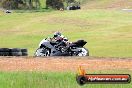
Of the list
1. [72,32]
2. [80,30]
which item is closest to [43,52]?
[72,32]

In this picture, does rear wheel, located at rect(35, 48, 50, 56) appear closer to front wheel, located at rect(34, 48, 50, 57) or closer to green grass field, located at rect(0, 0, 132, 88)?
front wheel, located at rect(34, 48, 50, 57)

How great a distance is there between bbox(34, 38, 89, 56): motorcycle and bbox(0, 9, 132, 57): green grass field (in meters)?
6.18

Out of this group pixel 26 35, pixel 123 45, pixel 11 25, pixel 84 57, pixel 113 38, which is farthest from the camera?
pixel 11 25

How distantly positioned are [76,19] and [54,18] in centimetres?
341

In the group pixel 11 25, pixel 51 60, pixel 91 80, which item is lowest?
pixel 11 25

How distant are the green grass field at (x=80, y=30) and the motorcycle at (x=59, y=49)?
618cm

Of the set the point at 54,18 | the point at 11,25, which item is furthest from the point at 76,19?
the point at 11,25

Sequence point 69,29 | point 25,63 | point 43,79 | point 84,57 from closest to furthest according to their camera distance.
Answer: point 43,79, point 25,63, point 84,57, point 69,29

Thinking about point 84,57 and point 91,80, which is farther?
point 84,57

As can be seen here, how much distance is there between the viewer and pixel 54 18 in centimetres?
6519

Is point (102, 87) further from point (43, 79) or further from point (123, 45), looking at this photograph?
point (123, 45)

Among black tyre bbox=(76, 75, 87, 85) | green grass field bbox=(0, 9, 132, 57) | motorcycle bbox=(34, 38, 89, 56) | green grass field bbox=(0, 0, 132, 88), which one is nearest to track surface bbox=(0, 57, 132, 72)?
motorcycle bbox=(34, 38, 89, 56)

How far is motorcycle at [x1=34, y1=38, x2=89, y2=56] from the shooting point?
2452cm

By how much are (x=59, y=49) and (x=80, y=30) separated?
93.7ft
